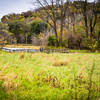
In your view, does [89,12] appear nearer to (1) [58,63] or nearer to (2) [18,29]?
(1) [58,63]

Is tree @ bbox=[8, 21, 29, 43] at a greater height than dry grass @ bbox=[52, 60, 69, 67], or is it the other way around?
tree @ bbox=[8, 21, 29, 43]

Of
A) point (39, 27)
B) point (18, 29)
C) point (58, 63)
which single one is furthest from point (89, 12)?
point (18, 29)

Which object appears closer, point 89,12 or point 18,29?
point 89,12

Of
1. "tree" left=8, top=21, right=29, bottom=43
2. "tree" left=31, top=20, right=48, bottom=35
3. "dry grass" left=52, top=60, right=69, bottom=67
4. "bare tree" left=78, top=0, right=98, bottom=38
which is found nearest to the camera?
"dry grass" left=52, top=60, right=69, bottom=67

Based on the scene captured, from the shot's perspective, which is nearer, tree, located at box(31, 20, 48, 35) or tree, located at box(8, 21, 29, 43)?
tree, located at box(31, 20, 48, 35)

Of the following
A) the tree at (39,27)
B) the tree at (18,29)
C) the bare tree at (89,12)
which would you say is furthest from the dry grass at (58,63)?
the tree at (18,29)

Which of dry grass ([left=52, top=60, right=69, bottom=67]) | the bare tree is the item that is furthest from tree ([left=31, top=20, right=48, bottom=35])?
dry grass ([left=52, top=60, right=69, bottom=67])

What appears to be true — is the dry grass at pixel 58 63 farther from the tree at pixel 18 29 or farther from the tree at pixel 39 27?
the tree at pixel 18 29

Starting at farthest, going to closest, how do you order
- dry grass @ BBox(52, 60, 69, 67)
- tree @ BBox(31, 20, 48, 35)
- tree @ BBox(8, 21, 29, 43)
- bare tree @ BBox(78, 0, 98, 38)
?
tree @ BBox(8, 21, 29, 43)
tree @ BBox(31, 20, 48, 35)
bare tree @ BBox(78, 0, 98, 38)
dry grass @ BBox(52, 60, 69, 67)

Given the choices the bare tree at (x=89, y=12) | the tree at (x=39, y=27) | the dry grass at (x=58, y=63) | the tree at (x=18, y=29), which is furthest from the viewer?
the tree at (x=18, y=29)

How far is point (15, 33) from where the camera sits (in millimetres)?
40312

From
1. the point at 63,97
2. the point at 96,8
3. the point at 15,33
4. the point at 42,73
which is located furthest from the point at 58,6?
the point at 15,33

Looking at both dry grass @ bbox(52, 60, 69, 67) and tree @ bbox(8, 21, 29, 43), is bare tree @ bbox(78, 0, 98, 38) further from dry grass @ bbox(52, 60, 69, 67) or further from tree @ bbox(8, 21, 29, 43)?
tree @ bbox(8, 21, 29, 43)

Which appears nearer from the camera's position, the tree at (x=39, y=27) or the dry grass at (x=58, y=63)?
the dry grass at (x=58, y=63)
